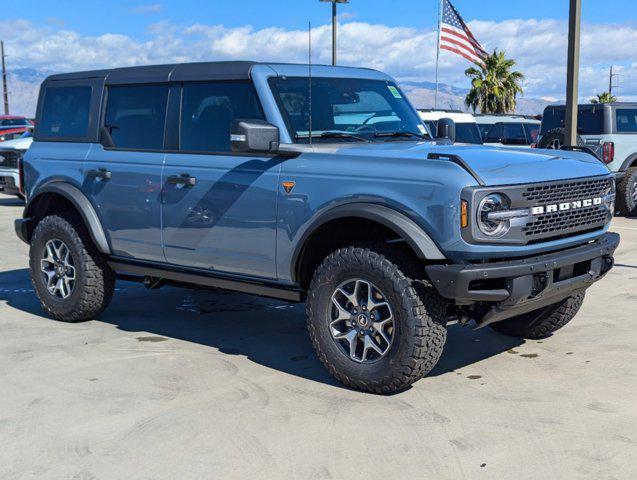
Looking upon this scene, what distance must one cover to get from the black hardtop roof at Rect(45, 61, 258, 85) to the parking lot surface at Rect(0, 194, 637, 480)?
1919mm

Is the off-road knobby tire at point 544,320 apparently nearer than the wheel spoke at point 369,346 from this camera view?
No

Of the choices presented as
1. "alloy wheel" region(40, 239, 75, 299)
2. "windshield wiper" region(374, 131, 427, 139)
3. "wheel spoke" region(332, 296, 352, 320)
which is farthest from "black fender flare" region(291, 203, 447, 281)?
"alloy wheel" region(40, 239, 75, 299)

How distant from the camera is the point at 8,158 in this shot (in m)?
16.8

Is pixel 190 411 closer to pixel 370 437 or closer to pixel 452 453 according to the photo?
pixel 370 437

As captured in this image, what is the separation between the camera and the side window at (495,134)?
66.8 ft

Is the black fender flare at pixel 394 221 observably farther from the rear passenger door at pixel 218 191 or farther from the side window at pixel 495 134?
the side window at pixel 495 134

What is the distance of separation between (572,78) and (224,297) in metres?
5.01

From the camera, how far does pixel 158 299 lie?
776 cm

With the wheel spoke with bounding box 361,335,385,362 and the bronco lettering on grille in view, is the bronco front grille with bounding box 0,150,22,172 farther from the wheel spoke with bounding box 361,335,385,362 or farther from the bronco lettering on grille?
the bronco lettering on grille

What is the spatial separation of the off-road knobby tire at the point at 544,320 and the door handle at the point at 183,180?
2513 millimetres

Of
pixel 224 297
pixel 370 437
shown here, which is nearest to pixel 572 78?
pixel 224 297

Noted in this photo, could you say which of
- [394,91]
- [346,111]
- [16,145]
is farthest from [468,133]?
[346,111]

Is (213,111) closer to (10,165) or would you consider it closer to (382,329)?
(382,329)

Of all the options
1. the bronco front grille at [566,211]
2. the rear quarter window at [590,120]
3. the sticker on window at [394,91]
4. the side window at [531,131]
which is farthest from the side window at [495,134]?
the bronco front grille at [566,211]
